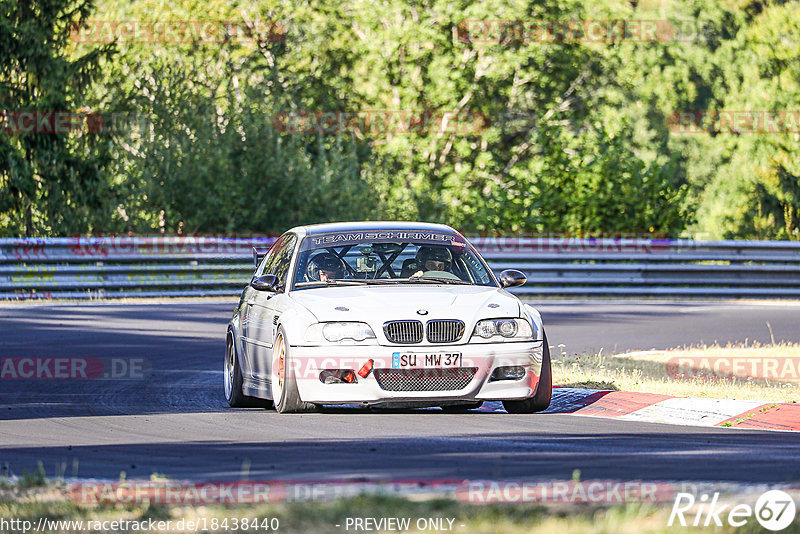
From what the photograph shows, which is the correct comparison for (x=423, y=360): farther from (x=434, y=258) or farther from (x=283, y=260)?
(x=283, y=260)

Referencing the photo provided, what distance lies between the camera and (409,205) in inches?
1576

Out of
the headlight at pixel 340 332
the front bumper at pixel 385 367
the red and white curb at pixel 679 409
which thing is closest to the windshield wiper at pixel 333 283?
the headlight at pixel 340 332

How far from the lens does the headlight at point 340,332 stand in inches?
410

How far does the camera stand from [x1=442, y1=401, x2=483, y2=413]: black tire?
11.3 meters

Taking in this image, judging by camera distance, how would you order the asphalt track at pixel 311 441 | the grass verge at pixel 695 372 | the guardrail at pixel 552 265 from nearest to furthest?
the asphalt track at pixel 311 441 → the grass verge at pixel 695 372 → the guardrail at pixel 552 265

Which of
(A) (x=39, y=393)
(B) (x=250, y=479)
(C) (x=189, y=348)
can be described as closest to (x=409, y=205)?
(C) (x=189, y=348)

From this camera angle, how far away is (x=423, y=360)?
408 inches

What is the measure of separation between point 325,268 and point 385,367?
5.17 ft

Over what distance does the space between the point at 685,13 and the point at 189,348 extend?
60428 millimetres

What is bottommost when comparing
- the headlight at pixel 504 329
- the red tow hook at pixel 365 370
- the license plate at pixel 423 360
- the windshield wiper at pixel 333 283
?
the red tow hook at pixel 365 370

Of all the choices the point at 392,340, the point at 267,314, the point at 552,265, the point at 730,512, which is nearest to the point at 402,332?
the point at 392,340

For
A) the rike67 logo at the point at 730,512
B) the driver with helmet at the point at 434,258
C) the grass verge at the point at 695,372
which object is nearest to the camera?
the rike67 logo at the point at 730,512

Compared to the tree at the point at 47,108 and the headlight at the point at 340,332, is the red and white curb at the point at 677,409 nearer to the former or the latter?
the headlight at the point at 340,332

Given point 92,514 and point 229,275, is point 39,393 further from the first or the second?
point 229,275
